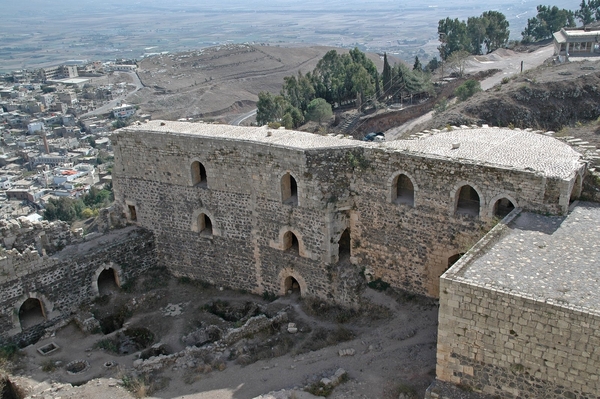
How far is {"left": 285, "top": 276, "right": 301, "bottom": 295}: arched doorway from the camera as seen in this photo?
17281 millimetres

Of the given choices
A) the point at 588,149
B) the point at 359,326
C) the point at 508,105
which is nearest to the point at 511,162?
the point at 588,149

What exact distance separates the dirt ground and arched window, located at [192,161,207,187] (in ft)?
11.9

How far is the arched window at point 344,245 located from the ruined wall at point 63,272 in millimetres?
6444

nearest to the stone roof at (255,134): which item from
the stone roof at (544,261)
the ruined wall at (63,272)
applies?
the ruined wall at (63,272)

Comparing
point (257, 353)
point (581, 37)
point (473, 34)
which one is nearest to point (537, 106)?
point (581, 37)

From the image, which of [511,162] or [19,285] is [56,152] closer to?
[19,285]

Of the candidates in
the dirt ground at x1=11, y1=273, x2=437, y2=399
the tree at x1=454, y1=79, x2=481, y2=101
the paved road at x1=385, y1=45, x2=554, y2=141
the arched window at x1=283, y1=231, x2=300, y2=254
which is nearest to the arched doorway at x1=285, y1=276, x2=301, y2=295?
the dirt ground at x1=11, y1=273, x2=437, y2=399

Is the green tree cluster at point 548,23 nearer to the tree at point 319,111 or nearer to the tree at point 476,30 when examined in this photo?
the tree at point 476,30

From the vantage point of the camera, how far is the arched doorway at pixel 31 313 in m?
16.7

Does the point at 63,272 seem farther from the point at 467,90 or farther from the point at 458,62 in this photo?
the point at 458,62

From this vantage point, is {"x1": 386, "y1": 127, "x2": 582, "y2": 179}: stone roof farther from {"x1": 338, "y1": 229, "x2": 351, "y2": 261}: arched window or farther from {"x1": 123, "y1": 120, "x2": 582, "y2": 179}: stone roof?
{"x1": 338, "y1": 229, "x2": 351, "y2": 261}: arched window

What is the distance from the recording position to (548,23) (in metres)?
Result: 59.6

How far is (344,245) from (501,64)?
36808 millimetres

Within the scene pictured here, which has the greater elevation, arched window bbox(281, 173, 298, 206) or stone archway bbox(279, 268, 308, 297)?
arched window bbox(281, 173, 298, 206)
